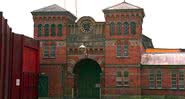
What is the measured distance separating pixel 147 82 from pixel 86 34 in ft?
33.9

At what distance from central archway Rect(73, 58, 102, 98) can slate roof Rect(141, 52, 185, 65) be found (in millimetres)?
6754

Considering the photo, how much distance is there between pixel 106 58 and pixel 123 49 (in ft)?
8.36

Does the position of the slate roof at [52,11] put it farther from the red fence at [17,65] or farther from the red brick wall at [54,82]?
the red brick wall at [54,82]

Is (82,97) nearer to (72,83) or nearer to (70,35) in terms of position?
(72,83)

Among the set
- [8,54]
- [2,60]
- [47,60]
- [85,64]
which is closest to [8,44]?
[8,54]

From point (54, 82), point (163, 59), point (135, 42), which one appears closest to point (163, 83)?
point (163, 59)

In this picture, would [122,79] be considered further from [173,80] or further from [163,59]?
[173,80]

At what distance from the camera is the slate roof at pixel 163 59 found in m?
59.2

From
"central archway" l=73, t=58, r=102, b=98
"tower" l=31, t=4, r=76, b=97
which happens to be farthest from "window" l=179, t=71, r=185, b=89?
"tower" l=31, t=4, r=76, b=97

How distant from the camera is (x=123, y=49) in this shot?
Answer: 5847 centimetres

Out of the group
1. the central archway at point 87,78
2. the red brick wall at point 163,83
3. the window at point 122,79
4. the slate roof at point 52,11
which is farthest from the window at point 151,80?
the slate roof at point 52,11

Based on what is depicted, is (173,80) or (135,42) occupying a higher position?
(135,42)

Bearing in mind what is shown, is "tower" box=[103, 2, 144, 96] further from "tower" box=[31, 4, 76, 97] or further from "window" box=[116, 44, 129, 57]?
"tower" box=[31, 4, 76, 97]

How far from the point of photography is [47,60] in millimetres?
60188
